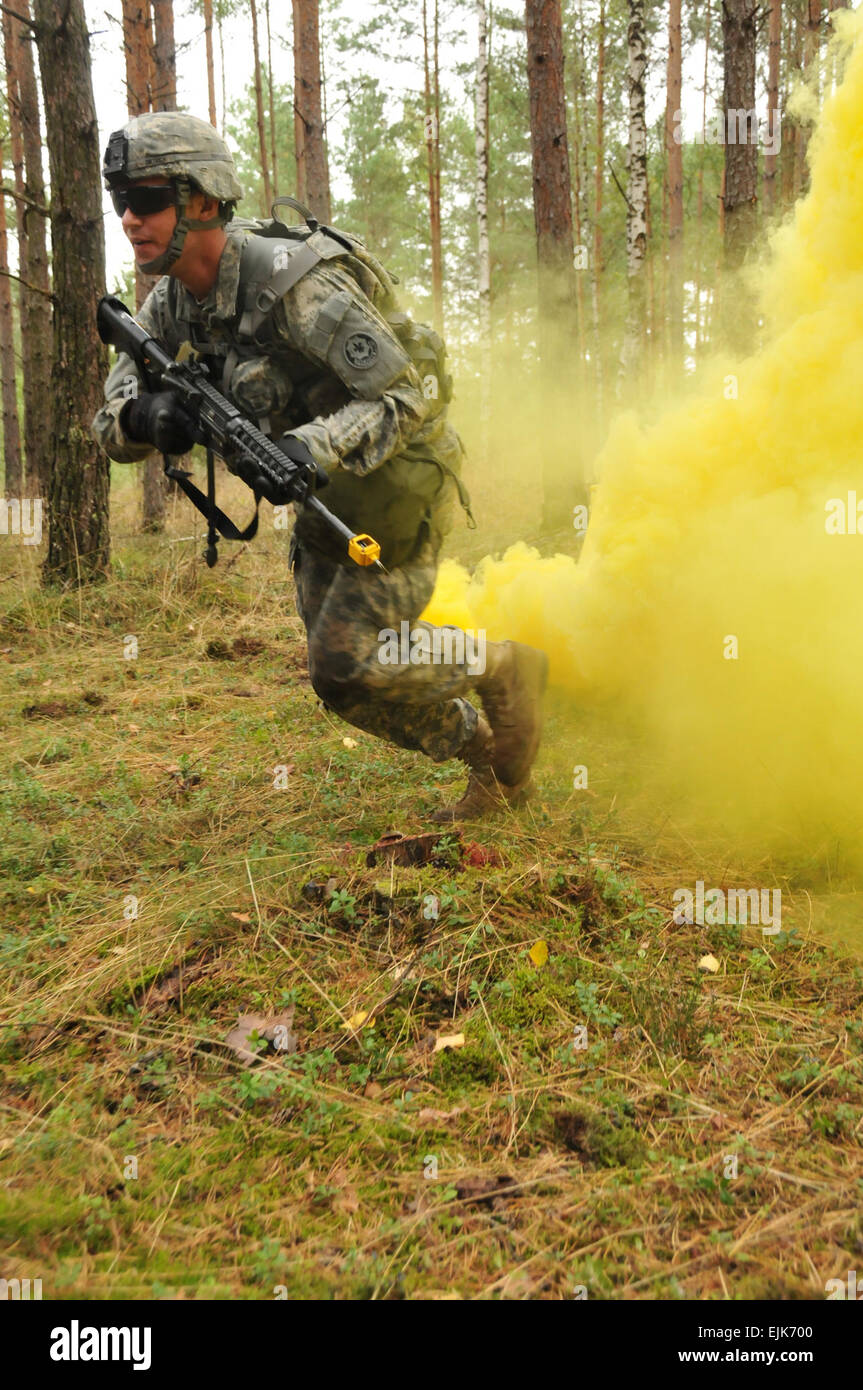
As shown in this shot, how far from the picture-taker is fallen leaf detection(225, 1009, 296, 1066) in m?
2.43

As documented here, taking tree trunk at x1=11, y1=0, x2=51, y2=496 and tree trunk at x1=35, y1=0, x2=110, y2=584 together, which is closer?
tree trunk at x1=35, y1=0, x2=110, y2=584

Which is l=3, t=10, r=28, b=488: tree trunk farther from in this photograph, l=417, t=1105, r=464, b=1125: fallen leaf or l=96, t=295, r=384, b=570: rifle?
l=417, t=1105, r=464, b=1125: fallen leaf

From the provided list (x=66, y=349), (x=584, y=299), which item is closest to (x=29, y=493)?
(x=66, y=349)

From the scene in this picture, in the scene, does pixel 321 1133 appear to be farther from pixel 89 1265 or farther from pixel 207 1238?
pixel 89 1265

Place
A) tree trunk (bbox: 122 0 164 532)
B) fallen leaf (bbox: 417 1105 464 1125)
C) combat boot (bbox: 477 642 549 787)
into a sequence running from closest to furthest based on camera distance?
fallen leaf (bbox: 417 1105 464 1125)
combat boot (bbox: 477 642 549 787)
tree trunk (bbox: 122 0 164 532)

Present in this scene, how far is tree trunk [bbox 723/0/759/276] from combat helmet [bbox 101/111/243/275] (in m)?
4.60

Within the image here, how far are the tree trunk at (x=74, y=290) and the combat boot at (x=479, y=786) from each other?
13.7 feet

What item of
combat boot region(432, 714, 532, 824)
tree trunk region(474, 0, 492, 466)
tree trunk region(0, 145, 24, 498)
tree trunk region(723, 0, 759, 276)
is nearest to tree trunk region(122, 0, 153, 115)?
tree trunk region(0, 145, 24, 498)

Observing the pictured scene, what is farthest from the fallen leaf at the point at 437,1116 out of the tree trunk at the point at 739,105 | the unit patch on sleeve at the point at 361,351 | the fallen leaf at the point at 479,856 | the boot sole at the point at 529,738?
the tree trunk at the point at 739,105

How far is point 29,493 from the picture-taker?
11.6 meters

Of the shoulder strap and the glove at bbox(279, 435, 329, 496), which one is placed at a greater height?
the shoulder strap

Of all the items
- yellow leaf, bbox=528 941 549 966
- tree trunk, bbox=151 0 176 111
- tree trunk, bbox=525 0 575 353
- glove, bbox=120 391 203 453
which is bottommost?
yellow leaf, bbox=528 941 549 966

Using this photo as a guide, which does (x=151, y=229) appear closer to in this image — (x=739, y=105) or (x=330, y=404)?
(x=330, y=404)

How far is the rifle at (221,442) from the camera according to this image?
295cm
